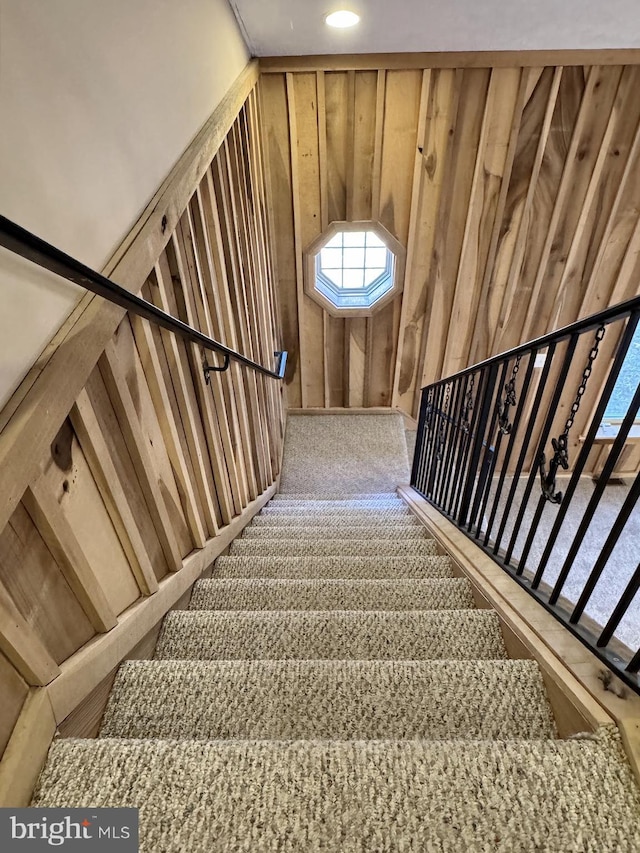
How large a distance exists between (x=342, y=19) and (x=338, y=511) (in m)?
2.88

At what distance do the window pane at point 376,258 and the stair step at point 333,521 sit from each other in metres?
2.68

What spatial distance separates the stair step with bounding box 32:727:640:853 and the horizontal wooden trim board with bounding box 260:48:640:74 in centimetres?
353

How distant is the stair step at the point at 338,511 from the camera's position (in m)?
2.77

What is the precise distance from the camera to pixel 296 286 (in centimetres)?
402

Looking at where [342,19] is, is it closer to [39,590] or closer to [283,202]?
[283,202]

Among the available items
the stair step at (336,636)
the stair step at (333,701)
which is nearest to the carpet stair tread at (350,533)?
the stair step at (336,636)

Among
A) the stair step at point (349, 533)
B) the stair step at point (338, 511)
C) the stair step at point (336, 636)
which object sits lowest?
the stair step at point (338, 511)

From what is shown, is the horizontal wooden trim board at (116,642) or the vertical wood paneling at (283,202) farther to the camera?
the vertical wood paneling at (283,202)

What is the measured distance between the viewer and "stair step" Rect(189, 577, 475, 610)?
1435 millimetres

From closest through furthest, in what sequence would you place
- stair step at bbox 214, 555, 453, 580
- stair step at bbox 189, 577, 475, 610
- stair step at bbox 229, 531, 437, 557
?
stair step at bbox 189, 577, 475, 610, stair step at bbox 214, 555, 453, 580, stair step at bbox 229, 531, 437, 557

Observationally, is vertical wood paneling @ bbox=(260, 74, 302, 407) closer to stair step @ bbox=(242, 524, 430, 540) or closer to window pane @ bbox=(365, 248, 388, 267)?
window pane @ bbox=(365, 248, 388, 267)

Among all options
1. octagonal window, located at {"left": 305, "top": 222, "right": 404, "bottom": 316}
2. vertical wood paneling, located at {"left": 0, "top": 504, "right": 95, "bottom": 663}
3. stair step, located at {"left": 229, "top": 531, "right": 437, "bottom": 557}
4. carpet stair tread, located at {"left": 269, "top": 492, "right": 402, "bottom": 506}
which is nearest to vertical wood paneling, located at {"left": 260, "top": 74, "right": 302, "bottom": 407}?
octagonal window, located at {"left": 305, "top": 222, "right": 404, "bottom": 316}

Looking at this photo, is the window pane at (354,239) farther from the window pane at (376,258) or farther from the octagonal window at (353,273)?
the window pane at (376,258)

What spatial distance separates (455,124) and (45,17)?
3.12 metres
